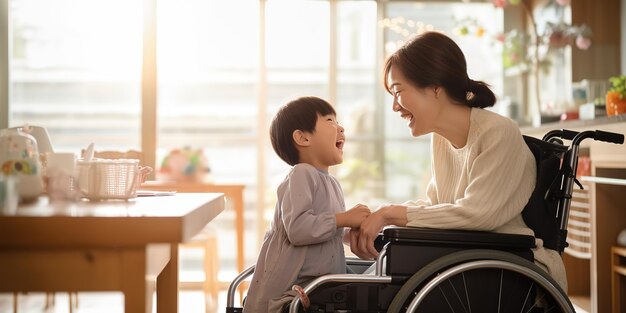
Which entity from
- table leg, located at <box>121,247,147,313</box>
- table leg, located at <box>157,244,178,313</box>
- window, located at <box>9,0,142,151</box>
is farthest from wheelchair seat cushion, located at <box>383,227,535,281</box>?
window, located at <box>9,0,142,151</box>

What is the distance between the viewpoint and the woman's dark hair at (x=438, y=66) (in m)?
1.89

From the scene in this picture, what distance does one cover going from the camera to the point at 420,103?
1.93m

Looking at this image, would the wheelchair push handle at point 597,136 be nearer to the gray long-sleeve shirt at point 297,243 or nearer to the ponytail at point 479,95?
the ponytail at point 479,95

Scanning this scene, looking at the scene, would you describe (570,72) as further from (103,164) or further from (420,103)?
(103,164)

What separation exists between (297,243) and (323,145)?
12.2 inches

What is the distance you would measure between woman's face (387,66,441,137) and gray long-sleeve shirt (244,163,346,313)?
0.95 feet

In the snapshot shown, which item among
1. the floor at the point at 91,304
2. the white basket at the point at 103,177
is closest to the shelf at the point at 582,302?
the floor at the point at 91,304

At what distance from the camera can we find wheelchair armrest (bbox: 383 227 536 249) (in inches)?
64.9

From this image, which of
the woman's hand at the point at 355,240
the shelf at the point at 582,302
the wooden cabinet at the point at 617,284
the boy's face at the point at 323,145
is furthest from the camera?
the shelf at the point at 582,302

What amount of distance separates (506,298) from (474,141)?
1.24ft

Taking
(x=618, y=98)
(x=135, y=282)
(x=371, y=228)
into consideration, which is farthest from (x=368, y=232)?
(x=618, y=98)

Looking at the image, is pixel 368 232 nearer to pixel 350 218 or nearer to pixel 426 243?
pixel 350 218

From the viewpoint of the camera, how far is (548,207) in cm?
181

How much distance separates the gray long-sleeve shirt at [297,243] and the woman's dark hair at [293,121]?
0.13 m
